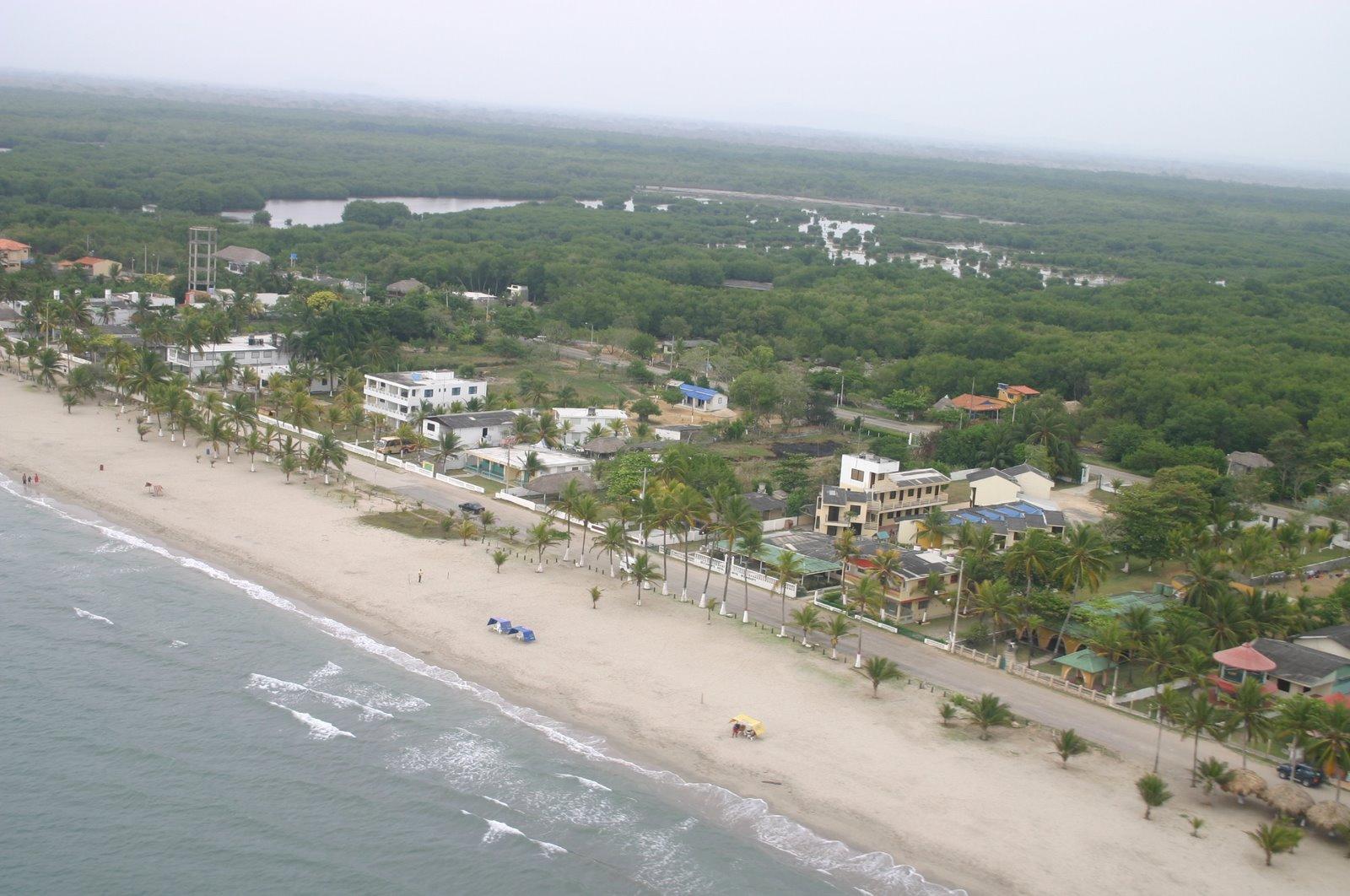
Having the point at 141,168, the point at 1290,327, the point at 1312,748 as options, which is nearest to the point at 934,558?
the point at 1312,748

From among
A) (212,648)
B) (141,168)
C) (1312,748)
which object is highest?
(141,168)

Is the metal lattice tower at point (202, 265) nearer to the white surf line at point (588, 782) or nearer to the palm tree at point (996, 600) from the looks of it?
the palm tree at point (996, 600)

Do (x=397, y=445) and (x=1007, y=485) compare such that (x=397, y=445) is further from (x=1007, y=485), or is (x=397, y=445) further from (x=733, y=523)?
(x=1007, y=485)

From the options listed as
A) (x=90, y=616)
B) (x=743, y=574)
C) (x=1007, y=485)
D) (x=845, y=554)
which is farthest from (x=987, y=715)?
(x=90, y=616)

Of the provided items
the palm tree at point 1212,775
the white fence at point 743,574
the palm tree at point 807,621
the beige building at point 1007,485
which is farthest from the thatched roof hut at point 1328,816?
the beige building at point 1007,485

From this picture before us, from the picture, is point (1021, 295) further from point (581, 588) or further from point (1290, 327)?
point (581, 588)
